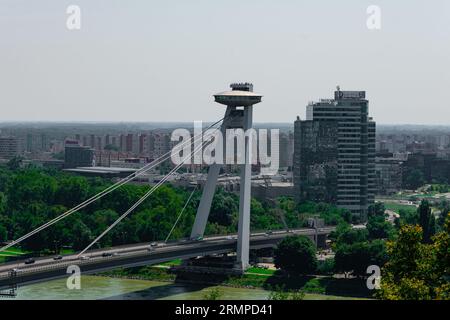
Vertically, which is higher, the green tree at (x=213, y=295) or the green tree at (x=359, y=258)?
the green tree at (x=213, y=295)

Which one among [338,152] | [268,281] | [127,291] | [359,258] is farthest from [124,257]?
[338,152]

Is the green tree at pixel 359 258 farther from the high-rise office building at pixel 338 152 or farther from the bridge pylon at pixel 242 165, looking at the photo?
the high-rise office building at pixel 338 152

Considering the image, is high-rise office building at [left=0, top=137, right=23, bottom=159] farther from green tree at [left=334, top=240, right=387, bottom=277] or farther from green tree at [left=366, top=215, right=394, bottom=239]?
green tree at [left=334, top=240, right=387, bottom=277]

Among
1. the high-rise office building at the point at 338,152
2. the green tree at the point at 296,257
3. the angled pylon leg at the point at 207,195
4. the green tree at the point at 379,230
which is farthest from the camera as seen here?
the high-rise office building at the point at 338,152

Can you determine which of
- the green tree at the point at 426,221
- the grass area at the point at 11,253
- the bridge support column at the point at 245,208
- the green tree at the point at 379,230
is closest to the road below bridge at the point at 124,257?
the bridge support column at the point at 245,208

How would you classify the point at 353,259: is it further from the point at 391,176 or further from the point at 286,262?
the point at 391,176
